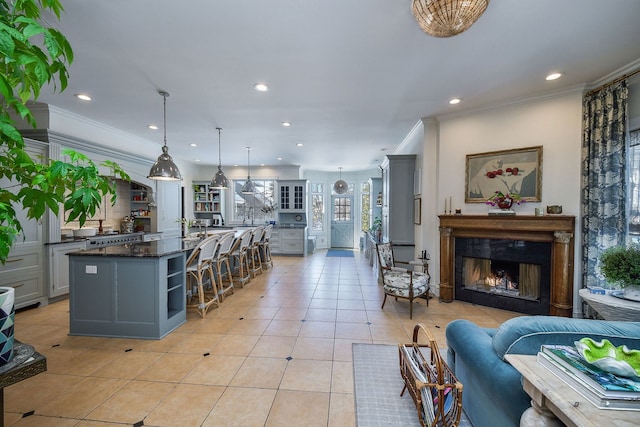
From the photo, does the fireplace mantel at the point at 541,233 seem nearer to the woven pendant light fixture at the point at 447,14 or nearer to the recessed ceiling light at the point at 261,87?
the woven pendant light fixture at the point at 447,14

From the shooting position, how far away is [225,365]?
2459 mm

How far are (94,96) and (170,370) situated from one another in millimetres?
3689

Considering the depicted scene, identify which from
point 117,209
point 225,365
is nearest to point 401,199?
point 225,365

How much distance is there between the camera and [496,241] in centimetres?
385

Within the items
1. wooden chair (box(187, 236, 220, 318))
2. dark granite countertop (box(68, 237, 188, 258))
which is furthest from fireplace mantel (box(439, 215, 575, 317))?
dark granite countertop (box(68, 237, 188, 258))

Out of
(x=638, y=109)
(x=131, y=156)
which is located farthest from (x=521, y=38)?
(x=131, y=156)

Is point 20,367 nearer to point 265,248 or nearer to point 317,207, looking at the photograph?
Answer: point 265,248

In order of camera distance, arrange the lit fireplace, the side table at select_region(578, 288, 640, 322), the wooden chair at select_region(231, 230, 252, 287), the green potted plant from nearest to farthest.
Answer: the side table at select_region(578, 288, 640, 322), the green potted plant, the lit fireplace, the wooden chair at select_region(231, 230, 252, 287)

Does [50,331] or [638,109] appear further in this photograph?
[50,331]

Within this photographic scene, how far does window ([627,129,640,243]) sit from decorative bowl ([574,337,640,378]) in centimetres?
283

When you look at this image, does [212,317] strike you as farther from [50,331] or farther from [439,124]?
[439,124]

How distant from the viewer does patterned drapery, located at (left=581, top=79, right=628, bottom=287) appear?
9.45 feet

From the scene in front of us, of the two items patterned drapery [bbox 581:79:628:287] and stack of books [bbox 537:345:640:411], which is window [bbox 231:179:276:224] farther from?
stack of books [bbox 537:345:640:411]

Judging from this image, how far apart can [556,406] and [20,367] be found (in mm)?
1953
